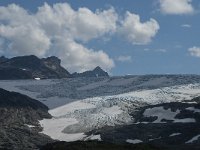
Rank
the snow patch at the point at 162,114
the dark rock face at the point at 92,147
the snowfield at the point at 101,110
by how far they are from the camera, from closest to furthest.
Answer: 1. the dark rock face at the point at 92,147
2. the snow patch at the point at 162,114
3. the snowfield at the point at 101,110

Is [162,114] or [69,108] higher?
[69,108]

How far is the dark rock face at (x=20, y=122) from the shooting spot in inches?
4916

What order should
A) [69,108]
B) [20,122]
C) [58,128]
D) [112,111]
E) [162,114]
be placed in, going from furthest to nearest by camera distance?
[69,108] → [112,111] → [58,128] → [20,122] → [162,114]

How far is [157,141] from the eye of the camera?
122 metres

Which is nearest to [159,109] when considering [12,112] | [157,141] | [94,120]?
[94,120]

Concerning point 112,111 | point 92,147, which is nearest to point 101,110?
point 112,111

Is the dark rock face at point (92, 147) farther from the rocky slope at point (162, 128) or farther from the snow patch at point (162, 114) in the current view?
the snow patch at point (162, 114)

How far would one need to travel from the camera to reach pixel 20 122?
5896 inches

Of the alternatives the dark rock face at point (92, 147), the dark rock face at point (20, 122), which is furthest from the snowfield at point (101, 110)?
the dark rock face at point (92, 147)

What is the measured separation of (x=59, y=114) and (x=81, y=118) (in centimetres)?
1422

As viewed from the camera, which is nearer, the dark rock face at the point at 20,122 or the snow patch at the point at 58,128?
the dark rock face at the point at 20,122

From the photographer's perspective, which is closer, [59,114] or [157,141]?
[157,141]

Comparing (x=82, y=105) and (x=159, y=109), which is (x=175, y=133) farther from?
(x=82, y=105)

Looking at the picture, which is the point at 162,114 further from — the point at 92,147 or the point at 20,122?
the point at 92,147
